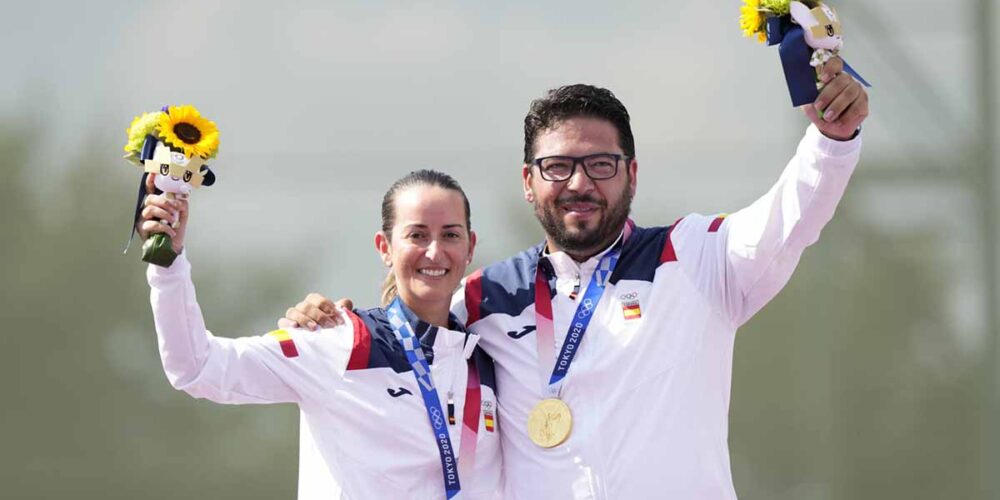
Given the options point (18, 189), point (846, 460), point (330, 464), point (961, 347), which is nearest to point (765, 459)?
point (846, 460)

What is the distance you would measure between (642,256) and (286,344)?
973 mm

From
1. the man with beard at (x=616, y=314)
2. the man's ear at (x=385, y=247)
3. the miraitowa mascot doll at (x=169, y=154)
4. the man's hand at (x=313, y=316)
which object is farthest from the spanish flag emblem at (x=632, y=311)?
the miraitowa mascot doll at (x=169, y=154)

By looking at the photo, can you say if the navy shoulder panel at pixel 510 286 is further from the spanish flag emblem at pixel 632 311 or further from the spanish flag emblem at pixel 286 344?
the spanish flag emblem at pixel 286 344

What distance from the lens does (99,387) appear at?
23.6 feet

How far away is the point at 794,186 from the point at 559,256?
0.76 m

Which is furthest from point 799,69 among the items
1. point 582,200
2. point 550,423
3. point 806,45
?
point 550,423

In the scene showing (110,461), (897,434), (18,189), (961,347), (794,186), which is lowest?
(110,461)

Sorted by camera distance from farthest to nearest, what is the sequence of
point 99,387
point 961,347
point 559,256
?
point 99,387
point 961,347
point 559,256

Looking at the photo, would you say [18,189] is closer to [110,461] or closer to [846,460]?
[110,461]

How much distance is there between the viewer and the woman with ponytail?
308cm

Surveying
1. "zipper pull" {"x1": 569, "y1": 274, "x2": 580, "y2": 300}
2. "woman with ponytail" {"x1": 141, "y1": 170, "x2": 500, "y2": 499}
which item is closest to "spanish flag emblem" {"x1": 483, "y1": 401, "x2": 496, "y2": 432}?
"woman with ponytail" {"x1": 141, "y1": 170, "x2": 500, "y2": 499}

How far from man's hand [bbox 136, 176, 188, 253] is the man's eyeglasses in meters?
0.99

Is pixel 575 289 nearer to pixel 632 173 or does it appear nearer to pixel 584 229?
pixel 584 229

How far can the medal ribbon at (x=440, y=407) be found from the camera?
3.12 meters
